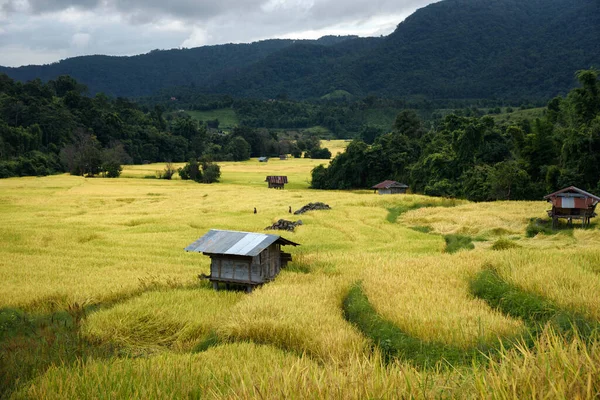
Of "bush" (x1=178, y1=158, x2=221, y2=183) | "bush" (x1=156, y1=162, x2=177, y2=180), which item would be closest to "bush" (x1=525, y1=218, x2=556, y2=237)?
"bush" (x1=178, y1=158, x2=221, y2=183)

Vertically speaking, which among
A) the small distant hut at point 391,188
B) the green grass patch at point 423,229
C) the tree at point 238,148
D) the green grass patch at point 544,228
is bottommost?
the green grass patch at point 423,229

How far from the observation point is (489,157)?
62.4 metres

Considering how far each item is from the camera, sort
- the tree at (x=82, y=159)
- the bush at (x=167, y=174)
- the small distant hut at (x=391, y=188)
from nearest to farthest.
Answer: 1. the small distant hut at (x=391, y=188)
2. the tree at (x=82, y=159)
3. the bush at (x=167, y=174)

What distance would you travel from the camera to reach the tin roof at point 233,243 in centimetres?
1773

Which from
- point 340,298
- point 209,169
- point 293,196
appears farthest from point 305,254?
point 209,169

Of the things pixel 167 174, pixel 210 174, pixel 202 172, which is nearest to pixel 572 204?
pixel 210 174

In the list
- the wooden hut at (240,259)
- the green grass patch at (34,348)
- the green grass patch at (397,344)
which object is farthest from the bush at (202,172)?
the green grass patch at (397,344)

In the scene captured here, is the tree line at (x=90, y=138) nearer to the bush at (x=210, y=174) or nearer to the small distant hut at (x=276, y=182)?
the bush at (x=210, y=174)

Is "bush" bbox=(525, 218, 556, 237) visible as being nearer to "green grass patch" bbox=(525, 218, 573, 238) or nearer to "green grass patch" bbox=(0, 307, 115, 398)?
"green grass patch" bbox=(525, 218, 573, 238)

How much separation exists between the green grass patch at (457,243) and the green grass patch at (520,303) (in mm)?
10475

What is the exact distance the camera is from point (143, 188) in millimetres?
61438

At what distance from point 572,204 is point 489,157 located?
32016 millimetres

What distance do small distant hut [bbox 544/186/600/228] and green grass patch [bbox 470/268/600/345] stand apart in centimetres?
1901

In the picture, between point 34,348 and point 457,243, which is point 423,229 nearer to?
point 457,243
